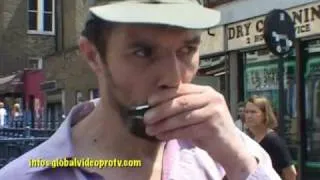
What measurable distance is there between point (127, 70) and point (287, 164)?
15.4 feet

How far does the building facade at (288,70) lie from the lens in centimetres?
1205

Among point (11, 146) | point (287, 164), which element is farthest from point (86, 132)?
point (11, 146)

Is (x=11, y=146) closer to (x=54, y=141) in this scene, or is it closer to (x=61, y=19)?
(x=54, y=141)

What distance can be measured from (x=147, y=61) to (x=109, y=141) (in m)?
0.30

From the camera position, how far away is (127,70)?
1.66 meters

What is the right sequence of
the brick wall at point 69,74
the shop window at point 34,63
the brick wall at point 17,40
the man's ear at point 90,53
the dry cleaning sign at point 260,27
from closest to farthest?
the man's ear at point 90,53
the dry cleaning sign at point 260,27
the brick wall at point 69,74
the brick wall at point 17,40
the shop window at point 34,63

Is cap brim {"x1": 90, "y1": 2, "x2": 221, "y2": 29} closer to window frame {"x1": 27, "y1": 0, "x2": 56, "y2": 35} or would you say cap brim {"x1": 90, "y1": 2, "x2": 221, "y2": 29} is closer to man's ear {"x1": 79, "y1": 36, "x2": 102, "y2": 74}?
man's ear {"x1": 79, "y1": 36, "x2": 102, "y2": 74}

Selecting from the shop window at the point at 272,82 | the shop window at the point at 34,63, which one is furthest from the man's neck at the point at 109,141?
the shop window at the point at 34,63

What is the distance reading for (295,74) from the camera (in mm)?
12438

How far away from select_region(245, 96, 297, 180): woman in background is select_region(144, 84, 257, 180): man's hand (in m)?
4.48

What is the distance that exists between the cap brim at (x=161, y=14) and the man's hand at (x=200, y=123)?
152 mm

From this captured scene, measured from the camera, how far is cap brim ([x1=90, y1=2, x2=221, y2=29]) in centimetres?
163

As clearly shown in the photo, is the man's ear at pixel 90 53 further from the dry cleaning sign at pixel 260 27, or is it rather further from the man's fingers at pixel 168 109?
the dry cleaning sign at pixel 260 27

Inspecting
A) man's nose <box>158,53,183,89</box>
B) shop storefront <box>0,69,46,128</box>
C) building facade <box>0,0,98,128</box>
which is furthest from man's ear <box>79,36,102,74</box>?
building facade <box>0,0,98,128</box>
